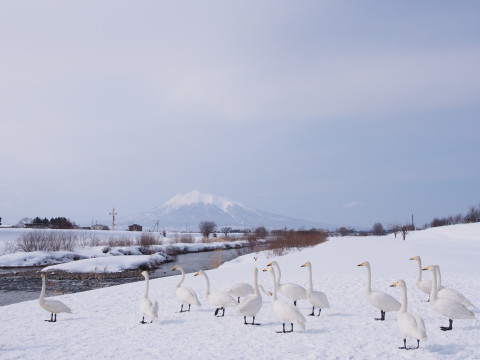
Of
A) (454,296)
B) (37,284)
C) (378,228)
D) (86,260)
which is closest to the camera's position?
(454,296)

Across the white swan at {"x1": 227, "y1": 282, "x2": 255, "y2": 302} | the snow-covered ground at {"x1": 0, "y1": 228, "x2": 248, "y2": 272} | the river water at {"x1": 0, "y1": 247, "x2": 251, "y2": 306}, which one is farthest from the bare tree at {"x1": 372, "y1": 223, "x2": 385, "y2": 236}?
the white swan at {"x1": 227, "y1": 282, "x2": 255, "y2": 302}

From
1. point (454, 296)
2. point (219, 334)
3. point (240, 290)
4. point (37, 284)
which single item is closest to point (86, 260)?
point (37, 284)

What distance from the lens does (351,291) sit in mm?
13117

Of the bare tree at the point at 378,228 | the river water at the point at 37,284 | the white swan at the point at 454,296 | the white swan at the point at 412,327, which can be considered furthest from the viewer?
the bare tree at the point at 378,228

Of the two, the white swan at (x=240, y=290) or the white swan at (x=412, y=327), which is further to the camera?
the white swan at (x=240, y=290)

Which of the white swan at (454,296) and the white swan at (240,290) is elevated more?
the white swan at (454,296)

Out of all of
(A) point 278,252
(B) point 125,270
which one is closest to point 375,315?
(B) point 125,270

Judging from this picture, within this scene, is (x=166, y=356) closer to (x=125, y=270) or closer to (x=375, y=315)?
(x=375, y=315)

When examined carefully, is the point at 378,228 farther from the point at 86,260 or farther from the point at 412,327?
the point at 412,327

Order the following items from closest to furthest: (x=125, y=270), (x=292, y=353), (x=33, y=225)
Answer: (x=292, y=353)
(x=125, y=270)
(x=33, y=225)

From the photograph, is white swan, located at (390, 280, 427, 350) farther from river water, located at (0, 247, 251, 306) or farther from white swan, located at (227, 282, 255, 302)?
river water, located at (0, 247, 251, 306)

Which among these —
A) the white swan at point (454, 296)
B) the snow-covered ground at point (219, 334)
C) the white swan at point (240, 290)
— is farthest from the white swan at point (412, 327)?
the white swan at point (240, 290)

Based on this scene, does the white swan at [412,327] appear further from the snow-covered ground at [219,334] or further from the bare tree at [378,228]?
the bare tree at [378,228]

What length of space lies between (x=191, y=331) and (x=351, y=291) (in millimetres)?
6079
